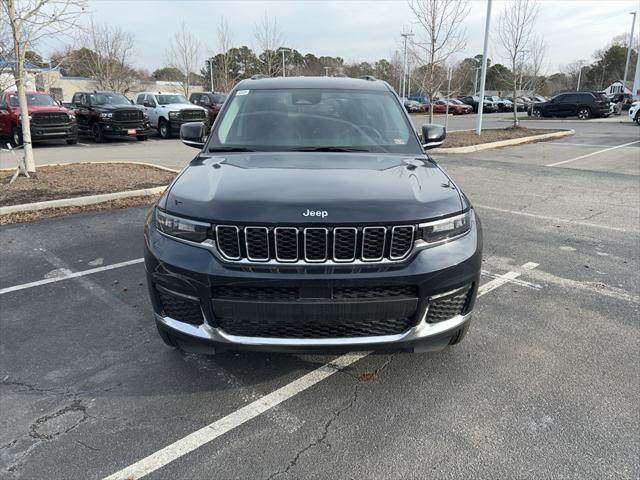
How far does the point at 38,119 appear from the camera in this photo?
16469 millimetres

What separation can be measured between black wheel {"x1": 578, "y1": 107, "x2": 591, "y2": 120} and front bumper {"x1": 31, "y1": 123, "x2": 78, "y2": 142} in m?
33.0

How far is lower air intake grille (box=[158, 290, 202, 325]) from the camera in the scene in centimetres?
262

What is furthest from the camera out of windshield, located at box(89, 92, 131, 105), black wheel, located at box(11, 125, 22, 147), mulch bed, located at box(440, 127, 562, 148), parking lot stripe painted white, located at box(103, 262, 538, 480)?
windshield, located at box(89, 92, 131, 105)

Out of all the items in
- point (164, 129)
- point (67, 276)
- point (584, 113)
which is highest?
point (584, 113)

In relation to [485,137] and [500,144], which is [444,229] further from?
[485,137]

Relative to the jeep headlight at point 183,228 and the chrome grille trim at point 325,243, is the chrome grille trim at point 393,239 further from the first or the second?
the jeep headlight at point 183,228

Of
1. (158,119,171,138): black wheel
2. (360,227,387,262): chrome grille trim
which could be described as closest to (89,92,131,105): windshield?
(158,119,171,138): black wheel

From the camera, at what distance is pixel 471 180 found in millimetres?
10734

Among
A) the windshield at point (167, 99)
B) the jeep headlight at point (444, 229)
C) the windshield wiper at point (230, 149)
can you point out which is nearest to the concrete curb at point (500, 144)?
the windshield wiper at point (230, 149)

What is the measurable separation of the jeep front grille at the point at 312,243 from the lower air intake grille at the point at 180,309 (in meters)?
0.34

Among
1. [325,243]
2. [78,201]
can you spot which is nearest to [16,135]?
[78,201]

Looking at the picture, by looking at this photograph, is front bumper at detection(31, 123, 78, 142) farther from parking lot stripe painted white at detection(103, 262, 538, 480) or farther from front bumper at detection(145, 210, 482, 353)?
parking lot stripe painted white at detection(103, 262, 538, 480)

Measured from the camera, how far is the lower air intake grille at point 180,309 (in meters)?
2.62

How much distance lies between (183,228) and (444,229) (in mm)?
1450
